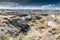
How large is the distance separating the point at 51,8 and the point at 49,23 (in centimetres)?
48

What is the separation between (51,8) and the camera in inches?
173

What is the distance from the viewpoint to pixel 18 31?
3.76 meters

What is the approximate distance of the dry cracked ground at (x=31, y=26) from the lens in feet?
12.2

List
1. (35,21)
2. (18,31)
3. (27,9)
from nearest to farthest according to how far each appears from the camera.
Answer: (18,31) < (35,21) < (27,9)

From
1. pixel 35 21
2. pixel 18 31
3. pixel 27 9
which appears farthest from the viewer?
pixel 27 9

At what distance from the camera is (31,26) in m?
4.04

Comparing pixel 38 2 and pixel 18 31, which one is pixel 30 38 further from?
pixel 38 2

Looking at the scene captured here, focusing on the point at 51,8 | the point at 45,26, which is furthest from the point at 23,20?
the point at 51,8

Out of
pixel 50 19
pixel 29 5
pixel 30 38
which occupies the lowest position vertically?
pixel 30 38

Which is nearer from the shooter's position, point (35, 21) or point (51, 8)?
point (35, 21)

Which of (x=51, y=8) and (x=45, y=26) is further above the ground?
(x=51, y=8)

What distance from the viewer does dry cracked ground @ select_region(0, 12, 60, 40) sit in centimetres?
372

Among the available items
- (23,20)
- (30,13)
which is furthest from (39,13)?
(23,20)

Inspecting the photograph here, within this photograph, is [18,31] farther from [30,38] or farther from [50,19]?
[50,19]
